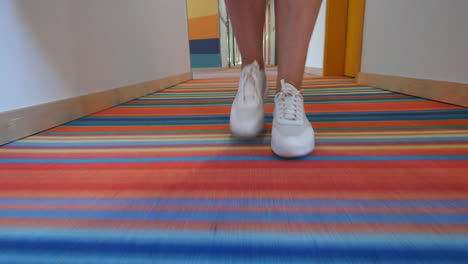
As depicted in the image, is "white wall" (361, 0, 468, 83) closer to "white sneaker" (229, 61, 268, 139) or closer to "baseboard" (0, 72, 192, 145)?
"white sneaker" (229, 61, 268, 139)

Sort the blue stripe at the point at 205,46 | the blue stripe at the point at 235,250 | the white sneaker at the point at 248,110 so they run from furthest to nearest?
the blue stripe at the point at 205,46
the white sneaker at the point at 248,110
the blue stripe at the point at 235,250

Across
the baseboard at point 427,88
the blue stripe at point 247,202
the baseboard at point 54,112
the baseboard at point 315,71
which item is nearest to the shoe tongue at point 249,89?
the blue stripe at point 247,202

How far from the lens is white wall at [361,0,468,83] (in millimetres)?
908

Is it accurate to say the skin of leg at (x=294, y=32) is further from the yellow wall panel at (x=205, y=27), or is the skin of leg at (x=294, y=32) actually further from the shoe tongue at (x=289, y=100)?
the yellow wall panel at (x=205, y=27)

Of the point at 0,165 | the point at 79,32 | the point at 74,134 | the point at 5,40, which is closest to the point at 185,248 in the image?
the point at 0,165

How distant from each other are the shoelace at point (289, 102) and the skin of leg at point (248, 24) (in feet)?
0.54

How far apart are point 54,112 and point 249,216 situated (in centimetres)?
76

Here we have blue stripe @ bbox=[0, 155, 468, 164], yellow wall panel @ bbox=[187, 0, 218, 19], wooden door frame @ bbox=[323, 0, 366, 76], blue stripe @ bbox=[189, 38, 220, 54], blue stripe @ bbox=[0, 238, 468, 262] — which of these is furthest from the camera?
blue stripe @ bbox=[189, 38, 220, 54]

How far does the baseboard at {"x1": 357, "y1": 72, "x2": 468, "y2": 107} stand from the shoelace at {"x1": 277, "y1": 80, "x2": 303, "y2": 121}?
672 mm

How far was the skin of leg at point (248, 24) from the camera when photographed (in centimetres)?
69

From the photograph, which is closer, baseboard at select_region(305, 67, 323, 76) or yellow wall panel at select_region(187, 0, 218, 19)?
baseboard at select_region(305, 67, 323, 76)

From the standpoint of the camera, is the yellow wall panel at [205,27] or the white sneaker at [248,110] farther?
the yellow wall panel at [205,27]

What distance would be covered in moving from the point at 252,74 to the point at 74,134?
0.53 m

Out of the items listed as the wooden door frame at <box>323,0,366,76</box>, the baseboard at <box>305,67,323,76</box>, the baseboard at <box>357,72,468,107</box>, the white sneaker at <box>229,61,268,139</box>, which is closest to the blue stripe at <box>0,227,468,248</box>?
the white sneaker at <box>229,61,268,139</box>
